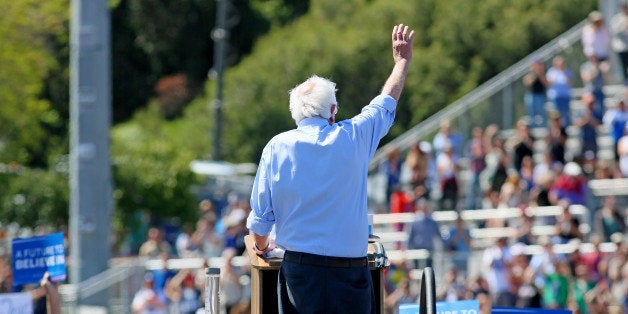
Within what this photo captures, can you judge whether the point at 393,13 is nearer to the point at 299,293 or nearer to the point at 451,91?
the point at 451,91

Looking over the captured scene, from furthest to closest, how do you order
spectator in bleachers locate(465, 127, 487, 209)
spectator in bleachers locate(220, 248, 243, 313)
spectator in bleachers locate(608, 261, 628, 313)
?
spectator in bleachers locate(465, 127, 487, 209) < spectator in bleachers locate(220, 248, 243, 313) < spectator in bleachers locate(608, 261, 628, 313)

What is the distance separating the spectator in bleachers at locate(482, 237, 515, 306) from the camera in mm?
17828

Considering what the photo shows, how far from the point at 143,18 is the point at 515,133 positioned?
1331 inches

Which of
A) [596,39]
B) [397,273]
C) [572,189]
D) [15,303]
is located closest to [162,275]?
[397,273]

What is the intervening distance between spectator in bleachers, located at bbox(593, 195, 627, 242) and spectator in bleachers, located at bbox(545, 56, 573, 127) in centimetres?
290

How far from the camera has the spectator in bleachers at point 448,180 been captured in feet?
69.4

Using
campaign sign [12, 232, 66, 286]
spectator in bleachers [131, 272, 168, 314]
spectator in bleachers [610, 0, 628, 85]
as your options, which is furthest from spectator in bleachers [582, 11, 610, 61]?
campaign sign [12, 232, 66, 286]

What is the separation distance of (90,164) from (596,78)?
8.51 meters

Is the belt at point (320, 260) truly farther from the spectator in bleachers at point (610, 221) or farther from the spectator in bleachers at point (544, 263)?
the spectator in bleachers at point (610, 221)

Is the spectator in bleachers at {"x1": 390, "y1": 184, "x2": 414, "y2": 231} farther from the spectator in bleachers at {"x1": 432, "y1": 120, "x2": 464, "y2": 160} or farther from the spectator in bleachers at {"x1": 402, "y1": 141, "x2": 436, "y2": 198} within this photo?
the spectator in bleachers at {"x1": 432, "y1": 120, "x2": 464, "y2": 160}

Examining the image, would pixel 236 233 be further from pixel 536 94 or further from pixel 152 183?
pixel 152 183

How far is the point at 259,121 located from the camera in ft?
161

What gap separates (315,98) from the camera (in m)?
6.79

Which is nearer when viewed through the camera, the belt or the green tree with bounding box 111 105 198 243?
the belt
